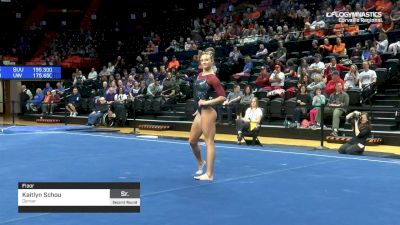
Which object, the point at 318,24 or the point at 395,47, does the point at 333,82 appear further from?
the point at 318,24

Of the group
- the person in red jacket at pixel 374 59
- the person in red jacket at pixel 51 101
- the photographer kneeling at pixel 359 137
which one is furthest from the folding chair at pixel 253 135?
the person in red jacket at pixel 51 101

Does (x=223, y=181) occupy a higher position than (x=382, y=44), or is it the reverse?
(x=382, y=44)

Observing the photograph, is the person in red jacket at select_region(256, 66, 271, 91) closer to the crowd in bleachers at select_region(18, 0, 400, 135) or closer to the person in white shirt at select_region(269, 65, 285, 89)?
the crowd in bleachers at select_region(18, 0, 400, 135)

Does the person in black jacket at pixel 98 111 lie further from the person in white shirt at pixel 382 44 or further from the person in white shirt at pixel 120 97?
the person in white shirt at pixel 382 44

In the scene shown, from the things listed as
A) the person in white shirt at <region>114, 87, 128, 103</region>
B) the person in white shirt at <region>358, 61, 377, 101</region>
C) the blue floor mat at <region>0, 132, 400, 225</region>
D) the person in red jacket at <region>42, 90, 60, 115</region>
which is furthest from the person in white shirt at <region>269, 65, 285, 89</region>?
the person in red jacket at <region>42, 90, 60, 115</region>

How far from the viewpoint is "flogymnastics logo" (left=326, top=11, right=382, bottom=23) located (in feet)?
58.1

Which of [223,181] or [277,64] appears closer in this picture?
[223,181]

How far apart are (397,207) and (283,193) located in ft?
4.24

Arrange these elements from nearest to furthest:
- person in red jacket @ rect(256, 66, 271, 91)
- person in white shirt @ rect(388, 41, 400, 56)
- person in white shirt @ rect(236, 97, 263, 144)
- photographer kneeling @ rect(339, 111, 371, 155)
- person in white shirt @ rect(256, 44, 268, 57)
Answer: photographer kneeling @ rect(339, 111, 371, 155), person in white shirt @ rect(236, 97, 263, 144), person in white shirt @ rect(388, 41, 400, 56), person in red jacket @ rect(256, 66, 271, 91), person in white shirt @ rect(256, 44, 268, 57)

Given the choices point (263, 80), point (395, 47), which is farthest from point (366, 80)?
point (263, 80)

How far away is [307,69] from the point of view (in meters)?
15.4

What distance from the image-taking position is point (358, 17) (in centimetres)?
1814

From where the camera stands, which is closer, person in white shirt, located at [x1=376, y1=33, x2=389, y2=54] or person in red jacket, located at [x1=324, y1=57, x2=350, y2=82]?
person in red jacket, located at [x1=324, y1=57, x2=350, y2=82]

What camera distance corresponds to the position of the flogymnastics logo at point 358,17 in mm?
17709
